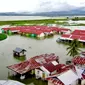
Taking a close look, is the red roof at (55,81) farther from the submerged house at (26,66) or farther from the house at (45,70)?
the submerged house at (26,66)

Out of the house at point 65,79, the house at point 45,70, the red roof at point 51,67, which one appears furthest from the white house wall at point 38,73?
the house at point 65,79

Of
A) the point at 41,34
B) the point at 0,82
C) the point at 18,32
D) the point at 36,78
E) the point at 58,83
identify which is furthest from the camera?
the point at 18,32

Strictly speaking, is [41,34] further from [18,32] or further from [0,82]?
[0,82]

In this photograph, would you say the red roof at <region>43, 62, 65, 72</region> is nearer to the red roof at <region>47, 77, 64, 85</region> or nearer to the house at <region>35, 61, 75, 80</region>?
the house at <region>35, 61, 75, 80</region>

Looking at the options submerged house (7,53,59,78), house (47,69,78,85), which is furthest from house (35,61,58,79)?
house (47,69,78,85)

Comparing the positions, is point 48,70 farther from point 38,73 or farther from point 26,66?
point 26,66

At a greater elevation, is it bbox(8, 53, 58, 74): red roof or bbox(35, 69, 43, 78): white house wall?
bbox(8, 53, 58, 74): red roof

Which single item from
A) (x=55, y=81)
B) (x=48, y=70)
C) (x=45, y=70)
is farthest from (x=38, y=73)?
(x=55, y=81)

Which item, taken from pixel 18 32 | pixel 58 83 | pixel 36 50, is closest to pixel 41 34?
pixel 18 32
